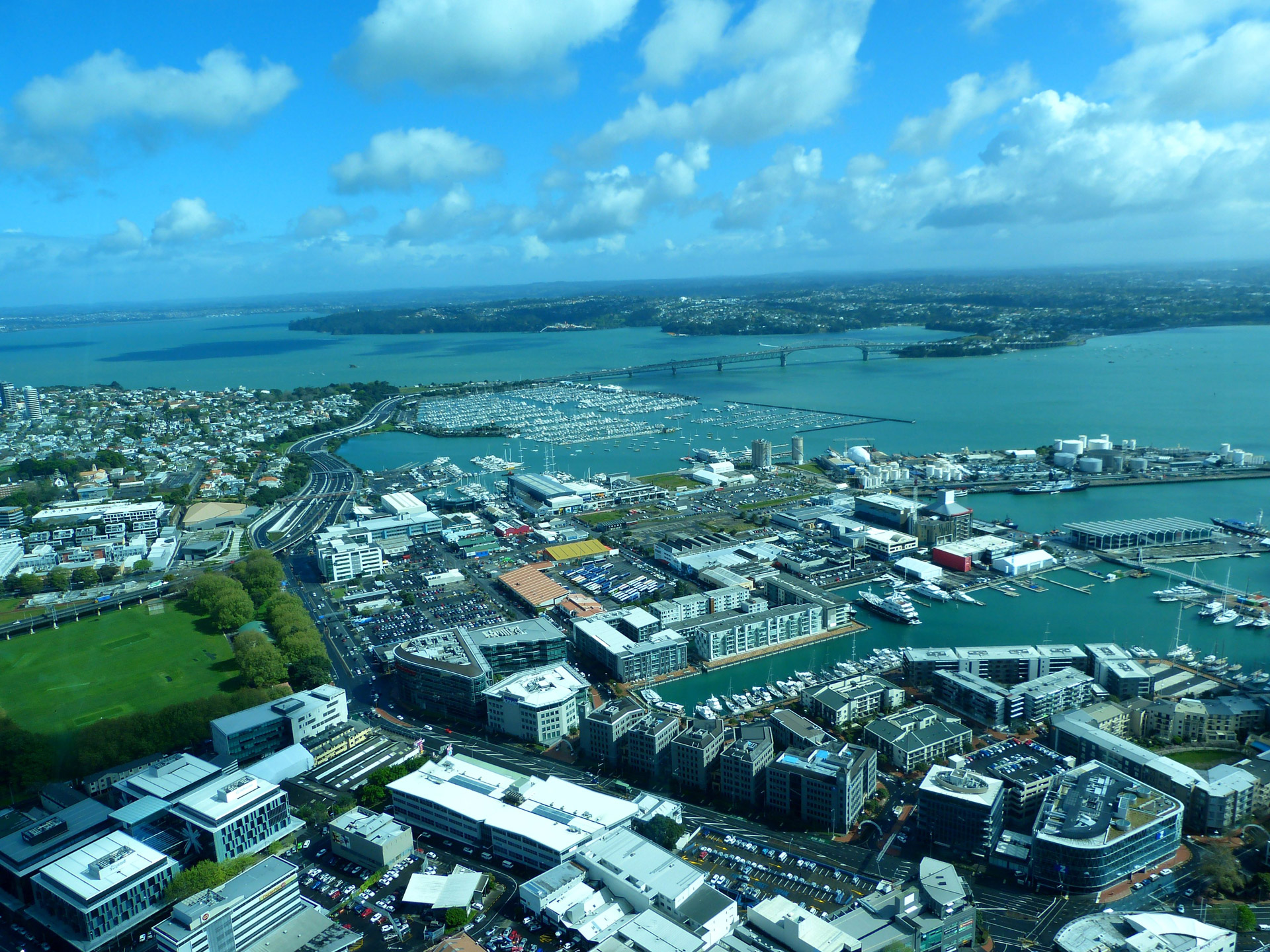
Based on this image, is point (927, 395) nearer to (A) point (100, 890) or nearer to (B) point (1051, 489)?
(B) point (1051, 489)

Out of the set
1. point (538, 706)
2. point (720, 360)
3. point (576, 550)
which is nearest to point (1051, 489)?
point (576, 550)

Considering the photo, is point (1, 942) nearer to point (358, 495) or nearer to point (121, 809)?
point (121, 809)

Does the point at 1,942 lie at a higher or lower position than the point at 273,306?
lower

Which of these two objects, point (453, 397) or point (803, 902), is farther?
point (453, 397)

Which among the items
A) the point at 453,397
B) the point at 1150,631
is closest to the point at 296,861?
the point at 1150,631

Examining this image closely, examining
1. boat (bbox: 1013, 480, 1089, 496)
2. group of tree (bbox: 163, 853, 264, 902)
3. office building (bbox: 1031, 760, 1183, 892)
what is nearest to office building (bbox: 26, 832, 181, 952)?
group of tree (bbox: 163, 853, 264, 902)

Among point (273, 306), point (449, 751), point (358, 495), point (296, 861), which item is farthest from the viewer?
point (273, 306)
